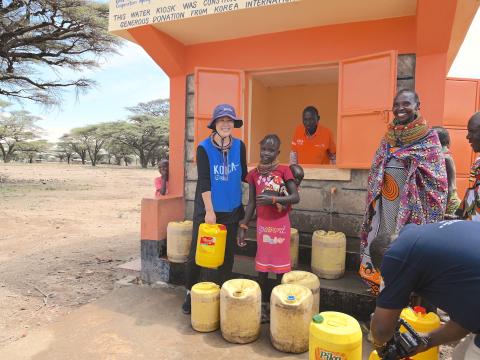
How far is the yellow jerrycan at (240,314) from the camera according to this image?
2898mm

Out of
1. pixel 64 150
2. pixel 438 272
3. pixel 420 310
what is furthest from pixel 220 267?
pixel 64 150

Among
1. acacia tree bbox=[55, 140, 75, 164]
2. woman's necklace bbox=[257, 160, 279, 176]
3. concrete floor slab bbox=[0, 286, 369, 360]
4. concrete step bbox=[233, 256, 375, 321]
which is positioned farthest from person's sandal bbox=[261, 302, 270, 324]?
acacia tree bbox=[55, 140, 75, 164]

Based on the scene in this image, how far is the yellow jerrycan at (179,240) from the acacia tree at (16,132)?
143 ft

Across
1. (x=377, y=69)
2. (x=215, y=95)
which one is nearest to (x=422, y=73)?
(x=377, y=69)

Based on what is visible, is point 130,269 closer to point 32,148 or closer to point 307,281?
point 307,281

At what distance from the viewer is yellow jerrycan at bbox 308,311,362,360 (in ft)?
6.87

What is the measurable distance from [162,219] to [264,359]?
2.17m

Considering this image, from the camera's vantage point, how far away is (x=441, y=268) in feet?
4.48

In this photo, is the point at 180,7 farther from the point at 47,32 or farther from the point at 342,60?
the point at 47,32

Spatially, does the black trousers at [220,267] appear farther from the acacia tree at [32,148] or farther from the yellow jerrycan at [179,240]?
the acacia tree at [32,148]

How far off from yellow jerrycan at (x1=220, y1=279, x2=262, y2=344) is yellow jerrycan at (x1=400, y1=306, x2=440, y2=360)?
1.13 metres

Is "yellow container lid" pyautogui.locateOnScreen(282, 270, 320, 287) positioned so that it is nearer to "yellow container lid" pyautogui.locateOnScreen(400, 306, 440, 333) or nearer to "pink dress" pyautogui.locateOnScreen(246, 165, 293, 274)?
"pink dress" pyautogui.locateOnScreen(246, 165, 293, 274)

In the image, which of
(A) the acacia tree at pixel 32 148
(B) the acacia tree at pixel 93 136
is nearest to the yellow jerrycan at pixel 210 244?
(B) the acacia tree at pixel 93 136

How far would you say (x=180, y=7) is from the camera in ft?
12.7
